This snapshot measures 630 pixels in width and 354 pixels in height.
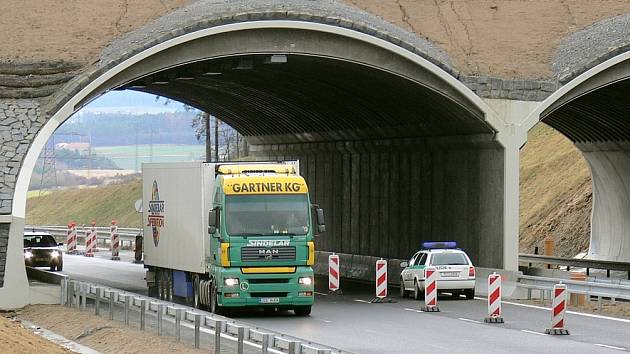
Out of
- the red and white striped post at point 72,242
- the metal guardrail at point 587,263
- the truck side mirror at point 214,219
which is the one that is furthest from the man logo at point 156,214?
the red and white striped post at point 72,242

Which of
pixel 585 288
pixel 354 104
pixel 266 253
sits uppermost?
pixel 354 104

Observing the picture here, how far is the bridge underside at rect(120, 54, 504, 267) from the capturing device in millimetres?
37938

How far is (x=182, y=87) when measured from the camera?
165 ft

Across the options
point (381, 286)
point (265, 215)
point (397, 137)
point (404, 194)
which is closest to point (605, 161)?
point (404, 194)

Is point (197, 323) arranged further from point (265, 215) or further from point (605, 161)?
point (605, 161)

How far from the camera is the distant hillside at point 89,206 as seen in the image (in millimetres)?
110938

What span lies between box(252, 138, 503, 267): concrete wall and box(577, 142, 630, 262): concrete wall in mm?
9395

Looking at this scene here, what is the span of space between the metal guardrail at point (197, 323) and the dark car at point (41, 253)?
51.2 ft

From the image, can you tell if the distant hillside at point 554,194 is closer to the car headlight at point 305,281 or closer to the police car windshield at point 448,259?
the police car windshield at point 448,259

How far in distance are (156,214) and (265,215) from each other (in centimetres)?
705

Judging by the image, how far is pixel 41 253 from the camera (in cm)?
4766

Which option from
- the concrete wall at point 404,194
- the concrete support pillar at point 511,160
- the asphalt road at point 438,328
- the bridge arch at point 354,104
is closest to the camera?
the asphalt road at point 438,328

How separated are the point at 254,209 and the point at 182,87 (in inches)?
884

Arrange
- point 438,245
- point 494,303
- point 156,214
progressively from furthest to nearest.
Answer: point 438,245
point 156,214
point 494,303
